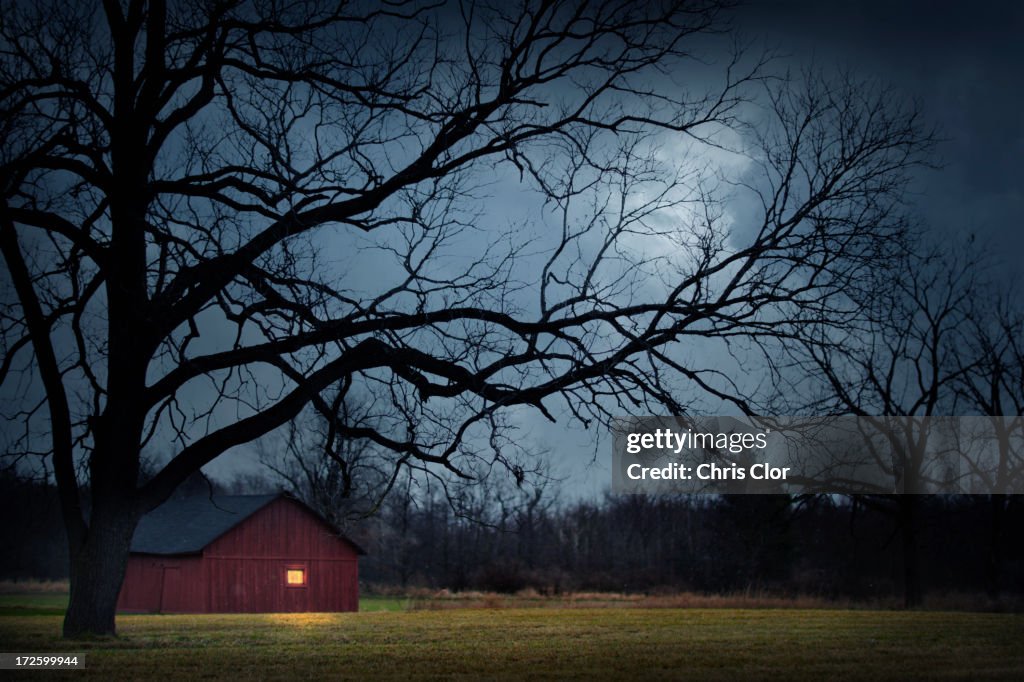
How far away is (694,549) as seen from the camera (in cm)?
5884

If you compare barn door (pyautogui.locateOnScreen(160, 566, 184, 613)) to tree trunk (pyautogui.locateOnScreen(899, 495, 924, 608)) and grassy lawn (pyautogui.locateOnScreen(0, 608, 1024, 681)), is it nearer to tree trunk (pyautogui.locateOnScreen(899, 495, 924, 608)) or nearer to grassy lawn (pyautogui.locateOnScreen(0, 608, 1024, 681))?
grassy lawn (pyautogui.locateOnScreen(0, 608, 1024, 681))

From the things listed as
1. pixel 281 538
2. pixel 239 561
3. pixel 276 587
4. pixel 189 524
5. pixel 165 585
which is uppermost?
pixel 189 524

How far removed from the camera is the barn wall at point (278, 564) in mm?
43656

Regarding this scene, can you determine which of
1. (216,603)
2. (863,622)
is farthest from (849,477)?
(216,603)

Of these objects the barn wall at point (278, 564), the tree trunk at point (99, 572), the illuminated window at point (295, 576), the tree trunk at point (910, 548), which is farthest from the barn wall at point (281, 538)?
the tree trunk at point (99, 572)

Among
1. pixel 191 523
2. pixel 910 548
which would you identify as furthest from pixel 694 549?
pixel 191 523

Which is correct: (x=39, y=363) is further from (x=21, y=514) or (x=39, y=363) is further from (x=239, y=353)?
(x=21, y=514)

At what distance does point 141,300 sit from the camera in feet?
54.9

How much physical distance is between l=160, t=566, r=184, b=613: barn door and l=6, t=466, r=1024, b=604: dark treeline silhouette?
5.35 m

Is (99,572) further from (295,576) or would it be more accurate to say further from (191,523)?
(191,523)

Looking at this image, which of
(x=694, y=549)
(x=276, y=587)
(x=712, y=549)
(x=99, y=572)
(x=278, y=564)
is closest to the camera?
(x=99, y=572)

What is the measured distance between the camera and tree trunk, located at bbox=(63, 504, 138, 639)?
16.5 m

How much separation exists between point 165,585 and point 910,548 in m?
29.6

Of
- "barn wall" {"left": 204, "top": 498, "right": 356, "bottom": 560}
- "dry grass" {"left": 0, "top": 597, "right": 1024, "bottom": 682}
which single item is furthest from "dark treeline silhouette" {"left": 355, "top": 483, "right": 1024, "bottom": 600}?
"dry grass" {"left": 0, "top": 597, "right": 1024, "bottom": 682}
